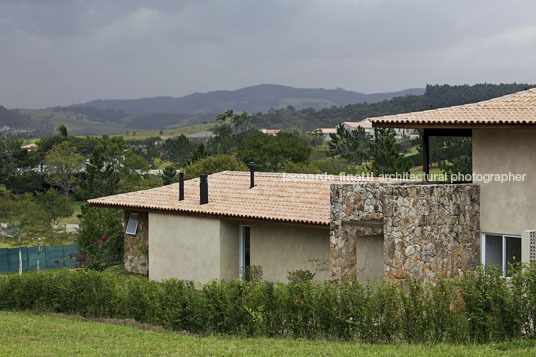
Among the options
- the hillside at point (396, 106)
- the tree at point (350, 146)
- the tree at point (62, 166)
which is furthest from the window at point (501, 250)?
the hillside at point (396, 106)

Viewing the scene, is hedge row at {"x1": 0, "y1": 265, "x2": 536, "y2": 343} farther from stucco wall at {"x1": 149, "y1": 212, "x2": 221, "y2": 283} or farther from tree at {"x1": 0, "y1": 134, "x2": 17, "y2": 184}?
tree at {"x1": 0, "y1": 134, "x2": 17, "y2": 184}

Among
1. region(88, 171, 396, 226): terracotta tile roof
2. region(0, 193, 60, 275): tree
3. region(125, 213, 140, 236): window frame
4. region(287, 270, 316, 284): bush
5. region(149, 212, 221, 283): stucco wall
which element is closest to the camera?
region(287, 270, 316, 284): bush

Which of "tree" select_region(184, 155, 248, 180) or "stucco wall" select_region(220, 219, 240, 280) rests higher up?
"tree" select_region(184, 155, 248, 180)

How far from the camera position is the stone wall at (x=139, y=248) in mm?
24766

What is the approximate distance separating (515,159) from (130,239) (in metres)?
15.5

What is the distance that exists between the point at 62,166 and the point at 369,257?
61.5 m

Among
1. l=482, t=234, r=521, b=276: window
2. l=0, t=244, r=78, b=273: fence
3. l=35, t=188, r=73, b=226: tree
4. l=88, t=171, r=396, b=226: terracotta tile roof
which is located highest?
l=88, t=171, r=396, b=226: terracotta tile roof

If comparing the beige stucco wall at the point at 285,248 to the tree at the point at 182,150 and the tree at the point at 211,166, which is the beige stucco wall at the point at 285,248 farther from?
the tree at the point at 182,150

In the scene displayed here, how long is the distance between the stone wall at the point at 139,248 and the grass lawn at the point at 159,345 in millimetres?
9974

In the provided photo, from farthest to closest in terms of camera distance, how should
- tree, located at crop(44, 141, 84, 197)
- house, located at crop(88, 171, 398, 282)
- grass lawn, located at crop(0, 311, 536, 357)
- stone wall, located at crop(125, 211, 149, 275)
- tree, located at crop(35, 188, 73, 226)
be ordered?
tree, located at crop(44, 141, 84, 197) → tree, located at crop(35, 188, 73, 226) → stone wall, located at crop(125, 211, 149, 275) → house, located at crop(88, 171, 398, 282) → grass lawn, located at crop(0, 311, 536, 357)

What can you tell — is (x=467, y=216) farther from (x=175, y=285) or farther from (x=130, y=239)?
(x=130, y=239)

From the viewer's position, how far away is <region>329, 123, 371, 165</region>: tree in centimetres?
7344

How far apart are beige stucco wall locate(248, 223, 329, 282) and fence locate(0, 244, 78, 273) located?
21.6 m

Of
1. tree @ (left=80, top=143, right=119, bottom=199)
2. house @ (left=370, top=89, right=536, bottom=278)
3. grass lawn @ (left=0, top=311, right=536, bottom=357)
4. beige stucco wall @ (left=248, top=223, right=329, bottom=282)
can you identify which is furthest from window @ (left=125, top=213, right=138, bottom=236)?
tree @ (left=80, top=143, right=119, bottom=199)
